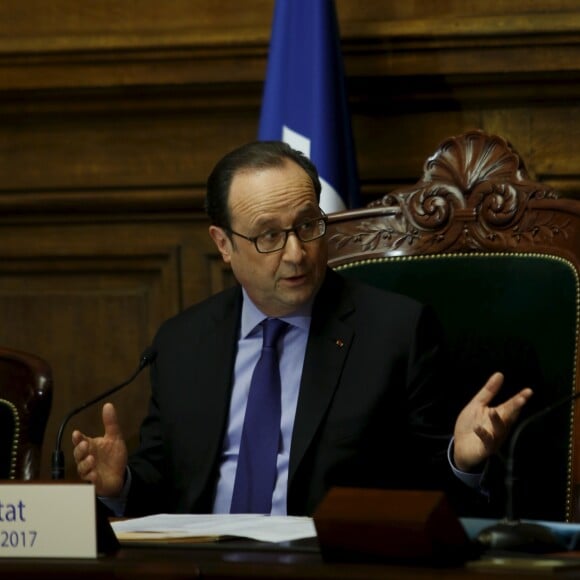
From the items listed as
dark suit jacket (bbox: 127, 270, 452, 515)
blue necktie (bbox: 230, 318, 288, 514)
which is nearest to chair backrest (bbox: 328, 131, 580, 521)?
dark suit jacket (bbox: 127, 270, 452, 515)

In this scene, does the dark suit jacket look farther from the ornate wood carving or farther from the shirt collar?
the ornate wood carving

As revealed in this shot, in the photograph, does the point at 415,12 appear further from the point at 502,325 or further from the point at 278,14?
the point at 502,325

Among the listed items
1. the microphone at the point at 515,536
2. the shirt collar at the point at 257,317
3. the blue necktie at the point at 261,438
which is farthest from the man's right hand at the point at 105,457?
the microphone at the point at 515,536

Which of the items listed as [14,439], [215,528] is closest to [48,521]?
[215,528]

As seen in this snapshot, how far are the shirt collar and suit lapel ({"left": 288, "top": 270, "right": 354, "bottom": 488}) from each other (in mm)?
17

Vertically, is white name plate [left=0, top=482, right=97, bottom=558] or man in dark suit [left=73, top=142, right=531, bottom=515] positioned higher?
man in dark suit [left=73, top=142, right=531, bottom=515]

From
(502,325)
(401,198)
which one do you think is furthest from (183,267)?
(502,325)

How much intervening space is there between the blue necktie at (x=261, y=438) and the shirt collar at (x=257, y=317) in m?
0.05

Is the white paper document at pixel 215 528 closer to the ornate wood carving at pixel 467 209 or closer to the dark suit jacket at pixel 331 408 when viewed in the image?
the dark suit jacket at pixel 331 408

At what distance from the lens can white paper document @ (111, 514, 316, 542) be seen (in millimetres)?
2064

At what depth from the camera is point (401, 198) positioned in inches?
131

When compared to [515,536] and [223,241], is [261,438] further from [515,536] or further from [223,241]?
[515,536]

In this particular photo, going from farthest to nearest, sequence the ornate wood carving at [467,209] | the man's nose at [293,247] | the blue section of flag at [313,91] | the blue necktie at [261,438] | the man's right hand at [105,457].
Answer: the blue section of flag at [313,91] < the ornate wood carving at [467,209] < the man's nose at [293,247] < the blue necktie at [261,438] < the man's right hand at [105,457]

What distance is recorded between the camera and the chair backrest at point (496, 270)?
3082 millimetres
